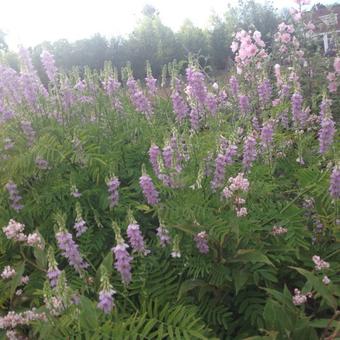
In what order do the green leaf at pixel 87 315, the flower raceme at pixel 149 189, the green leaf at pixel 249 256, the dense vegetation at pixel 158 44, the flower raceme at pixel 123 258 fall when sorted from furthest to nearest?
→ the dense vegetation at pixel 158 44
the flower raceme at pixel 149 189
the green leaf at pixel 249 256
the flower raceme at pixel 123 258
the green leaf at pixel 87 315

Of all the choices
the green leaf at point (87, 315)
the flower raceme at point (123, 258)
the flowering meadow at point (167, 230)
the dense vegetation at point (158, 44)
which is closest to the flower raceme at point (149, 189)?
the flowering meadow at point (167, 230)

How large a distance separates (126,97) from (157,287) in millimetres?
2746

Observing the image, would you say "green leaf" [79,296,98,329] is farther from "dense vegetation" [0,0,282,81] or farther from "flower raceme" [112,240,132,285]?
"dense vegetation" [0,0,282,81]

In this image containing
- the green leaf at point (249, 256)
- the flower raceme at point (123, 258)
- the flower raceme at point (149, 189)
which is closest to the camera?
the flower raceme at point (123, 258)

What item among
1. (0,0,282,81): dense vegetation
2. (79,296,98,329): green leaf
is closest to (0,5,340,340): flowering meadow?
(79,296,98,329): green leaf

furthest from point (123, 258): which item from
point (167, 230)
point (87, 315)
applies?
point (167, 230)

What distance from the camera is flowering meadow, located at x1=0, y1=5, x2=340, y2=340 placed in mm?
2281

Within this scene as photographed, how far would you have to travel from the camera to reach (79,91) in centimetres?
470

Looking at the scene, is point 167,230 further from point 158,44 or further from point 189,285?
point 158,44

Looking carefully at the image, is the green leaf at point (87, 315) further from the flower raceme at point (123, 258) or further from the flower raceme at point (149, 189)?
the flower raceme at point (149, 189)

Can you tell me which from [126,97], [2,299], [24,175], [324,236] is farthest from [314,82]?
[2,299]

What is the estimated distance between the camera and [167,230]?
266 centimetres

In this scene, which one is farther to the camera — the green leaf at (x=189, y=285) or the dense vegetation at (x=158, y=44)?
the dense vegetation at (x=158, y=44)

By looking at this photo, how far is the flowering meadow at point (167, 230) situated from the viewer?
89.8 inches
